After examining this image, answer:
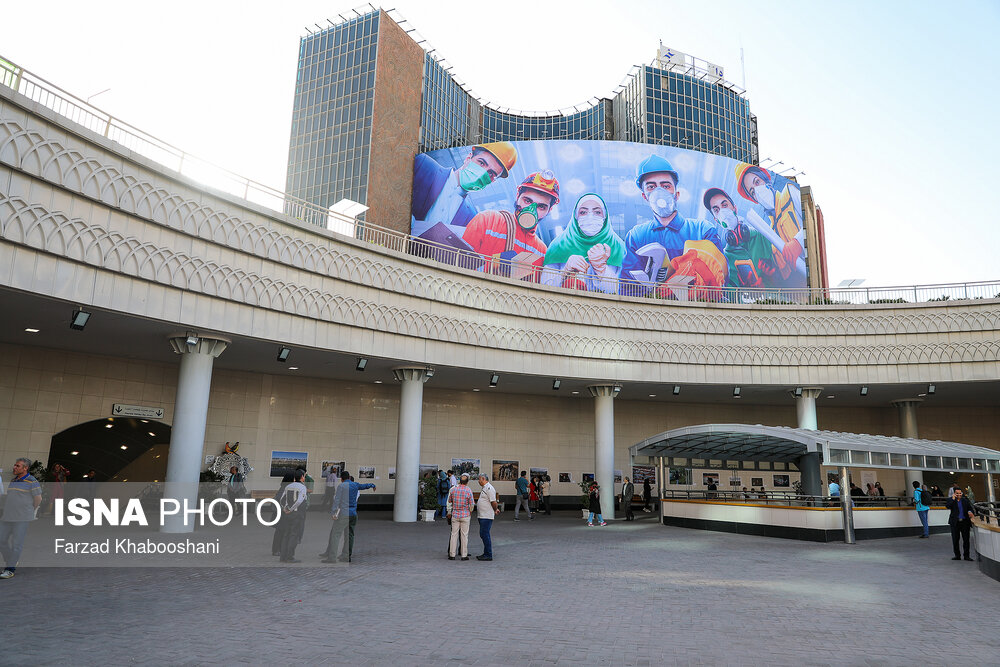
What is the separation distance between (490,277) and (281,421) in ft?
35.4

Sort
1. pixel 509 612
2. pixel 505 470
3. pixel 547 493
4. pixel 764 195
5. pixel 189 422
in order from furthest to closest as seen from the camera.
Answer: pixel 764 195, pixel 505 470, pixel 547 493, pixel 189 422, pixel 509 612

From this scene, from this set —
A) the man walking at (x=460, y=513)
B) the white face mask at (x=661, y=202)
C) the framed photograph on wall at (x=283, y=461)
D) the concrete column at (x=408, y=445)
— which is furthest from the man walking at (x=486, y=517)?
the white face mask at (x=661, y=202)

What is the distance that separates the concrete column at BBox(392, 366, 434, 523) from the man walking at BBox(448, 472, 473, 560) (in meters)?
9.55

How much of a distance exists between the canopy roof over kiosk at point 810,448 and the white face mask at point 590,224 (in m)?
19.2

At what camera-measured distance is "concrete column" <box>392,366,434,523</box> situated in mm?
22203

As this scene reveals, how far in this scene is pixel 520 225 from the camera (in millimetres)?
39875

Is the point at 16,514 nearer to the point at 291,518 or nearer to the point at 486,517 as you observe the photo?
the point at 291,518

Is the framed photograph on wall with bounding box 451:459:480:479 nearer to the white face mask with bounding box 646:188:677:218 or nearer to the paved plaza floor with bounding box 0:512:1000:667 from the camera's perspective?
the paved plaza floor with bounding box 0:512:1000:667

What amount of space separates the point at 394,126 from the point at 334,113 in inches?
241

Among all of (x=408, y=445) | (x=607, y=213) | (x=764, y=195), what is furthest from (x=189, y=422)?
(x=764, y=195)

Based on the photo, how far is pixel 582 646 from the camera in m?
6.46

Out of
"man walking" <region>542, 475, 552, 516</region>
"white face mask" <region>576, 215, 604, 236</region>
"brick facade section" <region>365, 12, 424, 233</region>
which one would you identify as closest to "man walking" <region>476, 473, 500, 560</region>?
"man walking" <region>542, 475, 552, 516</region>

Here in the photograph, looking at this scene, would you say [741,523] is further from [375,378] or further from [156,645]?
[156,645]

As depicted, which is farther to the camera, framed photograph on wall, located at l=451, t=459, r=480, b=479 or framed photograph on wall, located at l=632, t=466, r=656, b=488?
framed photograph on wall, located at l=632, t=466, r=656, b=488
